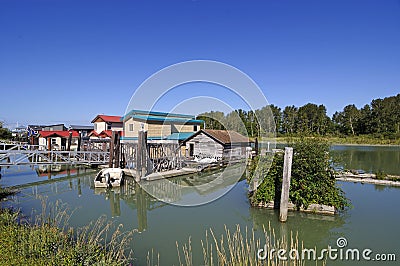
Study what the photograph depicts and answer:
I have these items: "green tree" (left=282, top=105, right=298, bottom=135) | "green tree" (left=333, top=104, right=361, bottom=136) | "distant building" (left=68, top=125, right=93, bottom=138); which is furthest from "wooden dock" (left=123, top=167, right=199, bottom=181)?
"green tree" (left=333, top=104, right=361, bottom=136)

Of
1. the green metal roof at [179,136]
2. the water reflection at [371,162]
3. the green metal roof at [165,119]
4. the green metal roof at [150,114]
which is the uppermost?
the green metal roof at [150,114]

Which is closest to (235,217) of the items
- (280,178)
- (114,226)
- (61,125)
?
(280,178)

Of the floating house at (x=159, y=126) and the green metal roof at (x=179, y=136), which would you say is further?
the floating house at (x=159, y=126)

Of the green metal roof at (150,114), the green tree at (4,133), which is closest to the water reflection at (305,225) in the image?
the green metal roof at (150,114)

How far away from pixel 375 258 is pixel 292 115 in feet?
207

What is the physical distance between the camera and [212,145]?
24.0 m

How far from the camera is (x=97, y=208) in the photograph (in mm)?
10898

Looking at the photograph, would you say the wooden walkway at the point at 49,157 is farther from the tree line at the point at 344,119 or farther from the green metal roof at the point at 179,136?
the tree line at the point at 344,119

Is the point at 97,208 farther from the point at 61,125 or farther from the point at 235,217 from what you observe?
the point at 61,125

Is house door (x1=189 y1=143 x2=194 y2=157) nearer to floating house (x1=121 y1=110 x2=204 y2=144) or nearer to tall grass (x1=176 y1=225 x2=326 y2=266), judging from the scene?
floating house (x1=121 y1=110 x2=204 y2=144)

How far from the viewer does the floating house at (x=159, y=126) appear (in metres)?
26.2

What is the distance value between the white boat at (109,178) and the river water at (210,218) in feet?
1.61

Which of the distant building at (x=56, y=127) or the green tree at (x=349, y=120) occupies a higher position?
the green tree at (x=349, y=120)

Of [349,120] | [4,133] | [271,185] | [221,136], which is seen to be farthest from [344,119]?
[4,133]
